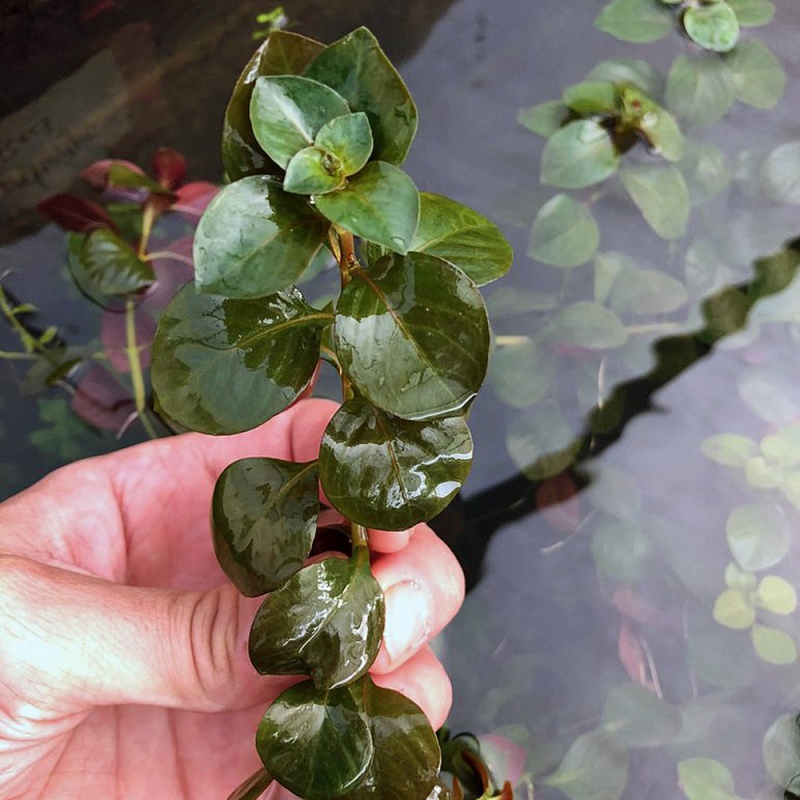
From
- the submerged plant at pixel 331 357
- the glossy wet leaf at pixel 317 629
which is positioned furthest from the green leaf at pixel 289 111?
the glossy wet leaf at pixel 317 629

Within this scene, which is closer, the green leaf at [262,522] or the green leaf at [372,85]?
Answer: the green leaf at [372,85]

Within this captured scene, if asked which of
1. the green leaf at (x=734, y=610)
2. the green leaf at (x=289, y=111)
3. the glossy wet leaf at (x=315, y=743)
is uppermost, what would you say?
the green leaf at (x=289, y=111)

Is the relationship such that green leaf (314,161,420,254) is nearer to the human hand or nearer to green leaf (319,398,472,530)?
green leaf (319,398,472,530)

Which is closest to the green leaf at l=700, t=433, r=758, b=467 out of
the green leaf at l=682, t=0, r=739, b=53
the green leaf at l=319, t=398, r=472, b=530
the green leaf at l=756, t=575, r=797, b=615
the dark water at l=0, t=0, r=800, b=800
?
the dark water at l=0, t=0, r=800, b=800

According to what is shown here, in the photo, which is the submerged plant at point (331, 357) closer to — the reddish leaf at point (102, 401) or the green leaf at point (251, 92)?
the green leaf at point (251, 92)

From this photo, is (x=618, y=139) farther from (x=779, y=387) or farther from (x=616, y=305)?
(x=779, y=387)

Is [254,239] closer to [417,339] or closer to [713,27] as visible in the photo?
[417,339]
